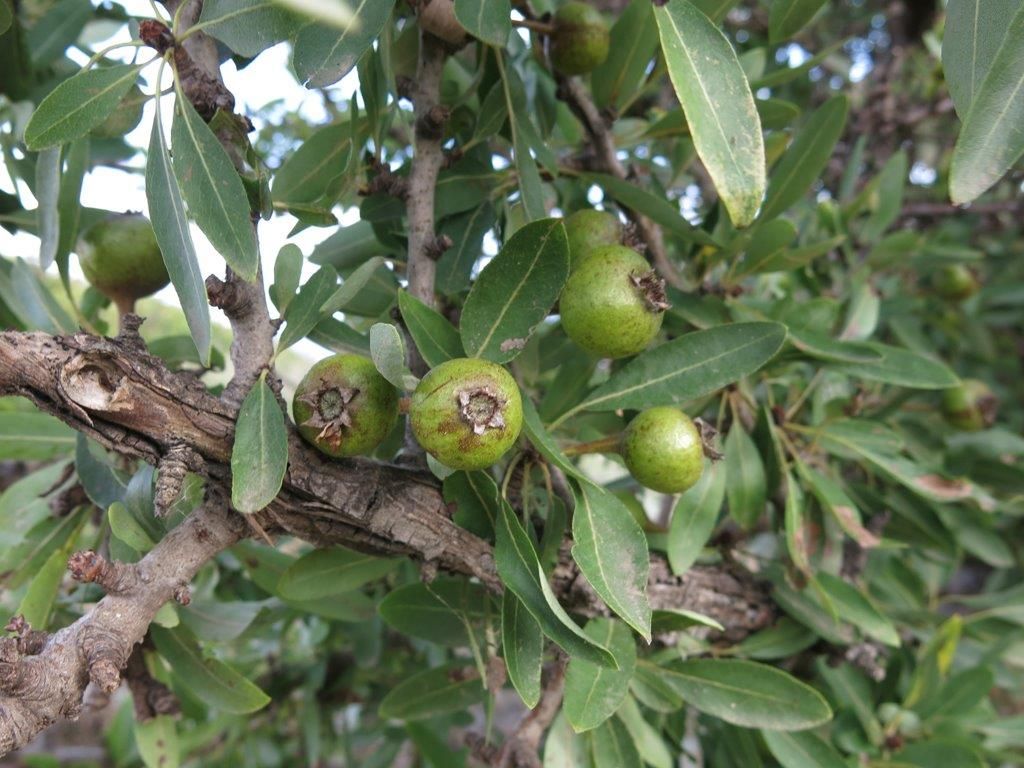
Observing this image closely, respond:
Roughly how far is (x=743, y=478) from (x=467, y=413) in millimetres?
839

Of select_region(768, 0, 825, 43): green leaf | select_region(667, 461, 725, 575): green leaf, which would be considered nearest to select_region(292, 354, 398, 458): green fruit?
select_region(667, 461, 725, 575): green leaf

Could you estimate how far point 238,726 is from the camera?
2451 mm

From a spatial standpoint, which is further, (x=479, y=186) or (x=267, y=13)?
(x=479, y=186)

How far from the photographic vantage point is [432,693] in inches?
66.6

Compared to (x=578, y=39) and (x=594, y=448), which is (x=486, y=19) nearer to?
(x=578, y=39)

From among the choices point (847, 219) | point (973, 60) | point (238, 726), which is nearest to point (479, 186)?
point (973, 60)

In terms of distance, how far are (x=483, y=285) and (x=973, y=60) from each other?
65 cm

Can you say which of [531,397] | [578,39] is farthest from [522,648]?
[578,39]

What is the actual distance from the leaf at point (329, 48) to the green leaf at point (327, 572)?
72 centimetres

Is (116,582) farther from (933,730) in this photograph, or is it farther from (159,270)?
(933,730)

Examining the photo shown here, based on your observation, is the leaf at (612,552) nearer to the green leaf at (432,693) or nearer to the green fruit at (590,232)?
the green fruit at (590,232)

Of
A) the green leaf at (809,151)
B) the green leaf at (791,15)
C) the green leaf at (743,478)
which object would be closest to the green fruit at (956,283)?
the green leaf at (809,151)

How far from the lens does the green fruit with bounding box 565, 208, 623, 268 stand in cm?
138

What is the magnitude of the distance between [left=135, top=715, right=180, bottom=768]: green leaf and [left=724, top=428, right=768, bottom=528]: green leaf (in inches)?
44.1
